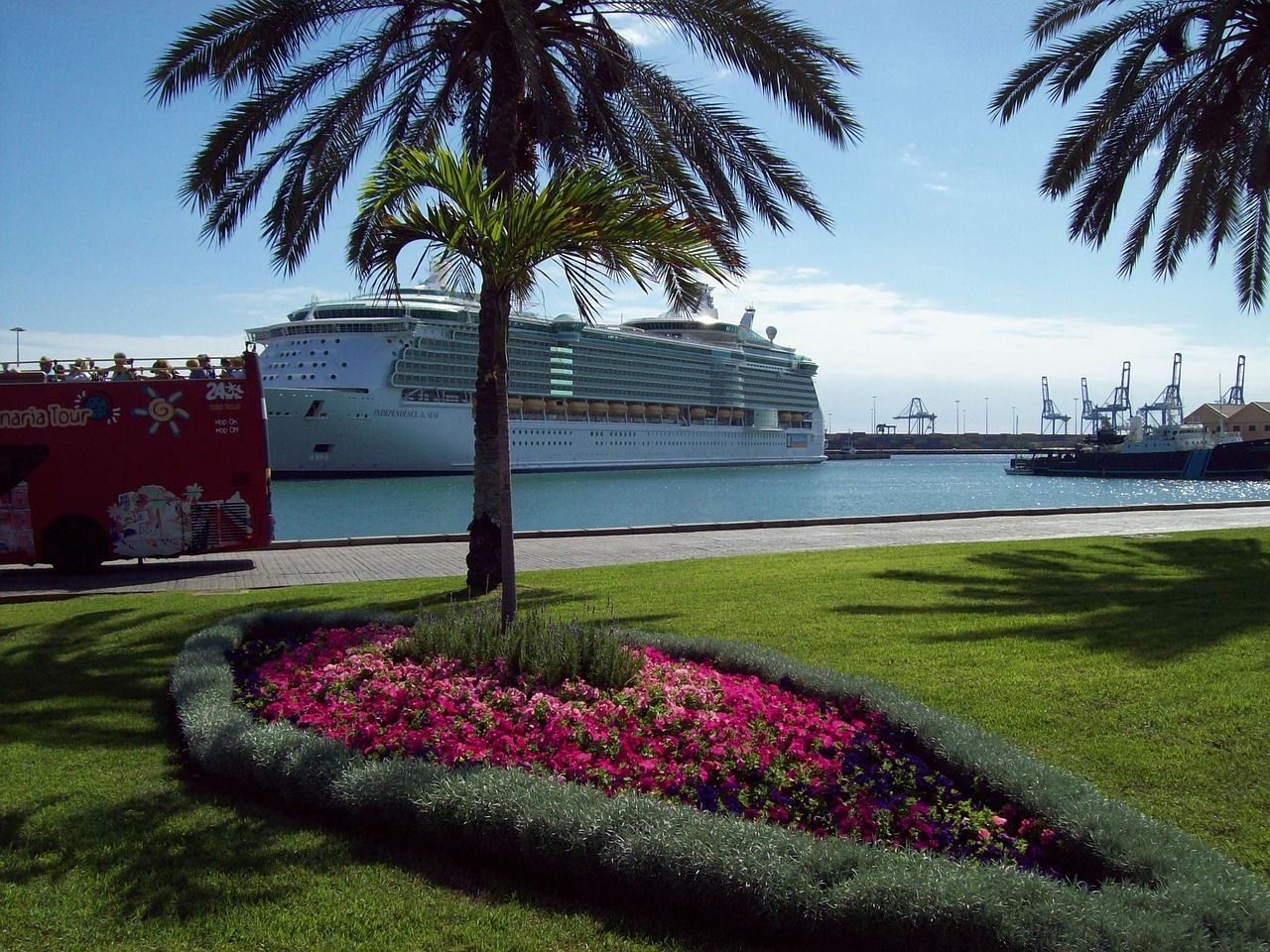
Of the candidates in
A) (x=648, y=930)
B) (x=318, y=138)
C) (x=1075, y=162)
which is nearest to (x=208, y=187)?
(x=318, y=138)

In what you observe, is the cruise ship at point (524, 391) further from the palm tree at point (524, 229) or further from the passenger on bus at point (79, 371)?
the palm tree at point (524, 229)

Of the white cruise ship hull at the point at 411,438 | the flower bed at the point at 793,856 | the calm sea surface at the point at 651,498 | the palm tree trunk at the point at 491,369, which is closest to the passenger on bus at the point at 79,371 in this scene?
the palm tree trunk at the point at 491,369

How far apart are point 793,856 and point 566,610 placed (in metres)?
5.47

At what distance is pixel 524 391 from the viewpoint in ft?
182

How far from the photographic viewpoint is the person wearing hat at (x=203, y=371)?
1347 centimetres

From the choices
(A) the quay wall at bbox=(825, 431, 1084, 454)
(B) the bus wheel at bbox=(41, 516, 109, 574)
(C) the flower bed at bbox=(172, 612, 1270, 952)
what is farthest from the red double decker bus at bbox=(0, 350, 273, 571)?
(A) the quay wall at bbox=(825, 431, 1084, 454)

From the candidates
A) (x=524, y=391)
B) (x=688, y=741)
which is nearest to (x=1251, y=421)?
(x=524, y=391)

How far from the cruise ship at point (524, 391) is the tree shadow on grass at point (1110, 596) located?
29935mm

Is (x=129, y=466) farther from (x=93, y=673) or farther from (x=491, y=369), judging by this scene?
(x=93, y=673)

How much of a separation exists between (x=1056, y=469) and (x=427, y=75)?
68.7 metres

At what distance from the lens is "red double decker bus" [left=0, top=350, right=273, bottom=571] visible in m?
12.8

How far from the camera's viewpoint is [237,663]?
20.7 feet

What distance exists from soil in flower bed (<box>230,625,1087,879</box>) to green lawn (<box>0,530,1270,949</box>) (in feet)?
2.26

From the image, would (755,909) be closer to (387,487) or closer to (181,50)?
(181,50)
